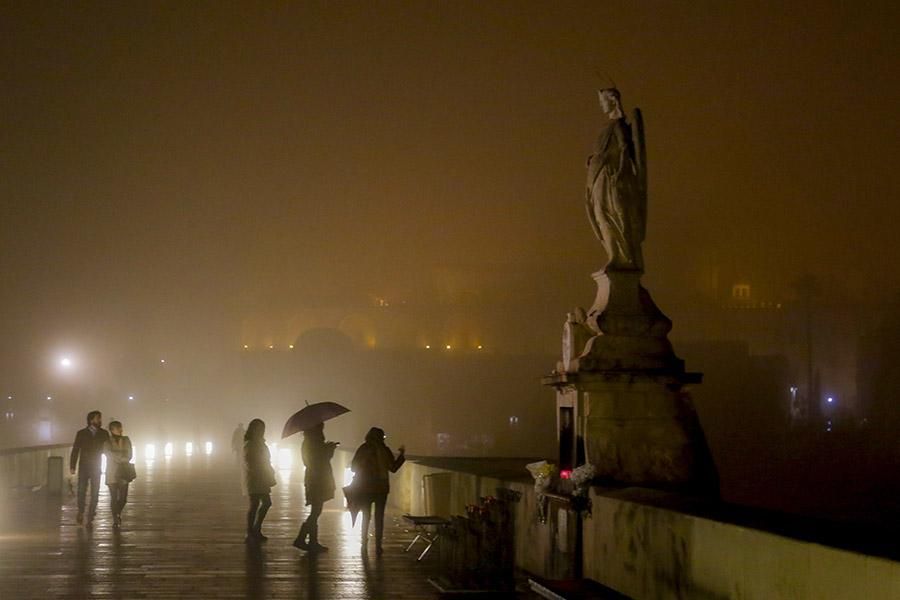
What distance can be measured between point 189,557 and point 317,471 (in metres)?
2.29

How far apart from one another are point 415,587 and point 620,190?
17.2 ft

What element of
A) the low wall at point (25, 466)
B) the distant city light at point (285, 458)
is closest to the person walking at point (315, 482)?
the low wall at point (25, 466)

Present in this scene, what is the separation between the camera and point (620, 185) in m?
15.7

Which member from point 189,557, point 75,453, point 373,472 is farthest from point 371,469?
point 75,453

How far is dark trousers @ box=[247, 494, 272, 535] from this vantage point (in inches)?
779

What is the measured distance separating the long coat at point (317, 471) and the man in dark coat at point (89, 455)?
4.93m

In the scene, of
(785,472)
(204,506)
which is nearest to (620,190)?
(204,506)

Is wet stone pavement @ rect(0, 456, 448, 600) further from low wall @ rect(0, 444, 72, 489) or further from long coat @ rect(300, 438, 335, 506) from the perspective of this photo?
low wall @ rect(0, 444, 72, 489)

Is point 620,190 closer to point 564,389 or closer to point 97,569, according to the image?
point 564,389

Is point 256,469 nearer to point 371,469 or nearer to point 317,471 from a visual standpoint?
point 317,471

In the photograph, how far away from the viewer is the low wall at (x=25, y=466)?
29.7 meters

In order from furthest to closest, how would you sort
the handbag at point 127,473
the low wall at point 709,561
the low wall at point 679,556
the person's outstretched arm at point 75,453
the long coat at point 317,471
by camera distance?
1. the handbag at point 127,473
2. the person's outstretched arm at point 75,453
3. the long coat at point 317,471
4. the low wall at point 679,556
5. the low wall at point 709,561

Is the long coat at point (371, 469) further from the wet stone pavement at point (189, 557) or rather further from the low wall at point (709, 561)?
the low wall at point (709, 561)

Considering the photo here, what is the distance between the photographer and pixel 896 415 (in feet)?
420
